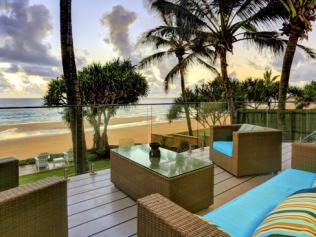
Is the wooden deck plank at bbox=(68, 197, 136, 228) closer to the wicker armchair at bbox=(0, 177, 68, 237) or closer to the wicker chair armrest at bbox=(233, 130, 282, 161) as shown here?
the wicker armchair at bbox=(0, 177, 68, 237)

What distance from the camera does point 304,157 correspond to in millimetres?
2283

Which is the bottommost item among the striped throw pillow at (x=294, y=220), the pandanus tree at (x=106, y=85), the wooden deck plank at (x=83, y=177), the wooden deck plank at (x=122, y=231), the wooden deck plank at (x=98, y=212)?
the wooden deck plank at (x=122, y=231)

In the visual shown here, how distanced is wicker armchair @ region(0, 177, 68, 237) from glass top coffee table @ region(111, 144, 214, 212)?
841 mm

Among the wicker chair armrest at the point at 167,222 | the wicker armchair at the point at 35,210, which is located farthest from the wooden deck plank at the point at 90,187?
the wicker chair armrest at the point at 167,222

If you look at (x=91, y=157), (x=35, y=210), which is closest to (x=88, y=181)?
(x=91, y=157)

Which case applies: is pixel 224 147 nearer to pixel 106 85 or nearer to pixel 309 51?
pixel 309 51

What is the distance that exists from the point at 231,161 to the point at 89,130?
237 cm

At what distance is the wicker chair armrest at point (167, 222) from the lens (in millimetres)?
925

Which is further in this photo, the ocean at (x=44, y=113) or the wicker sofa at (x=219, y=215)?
the ocean at (x=44, y=113)

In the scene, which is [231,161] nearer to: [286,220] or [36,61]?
[286,220]

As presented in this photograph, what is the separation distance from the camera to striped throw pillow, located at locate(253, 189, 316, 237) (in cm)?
82

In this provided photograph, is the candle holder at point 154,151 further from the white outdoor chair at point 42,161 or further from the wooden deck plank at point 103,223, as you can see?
the white outdoor chair at point 42,161

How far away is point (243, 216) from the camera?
1371 millimetres

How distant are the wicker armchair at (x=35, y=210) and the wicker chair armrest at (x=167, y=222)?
56cm
